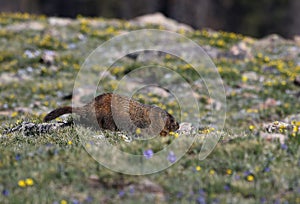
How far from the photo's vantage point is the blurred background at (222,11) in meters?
42.1

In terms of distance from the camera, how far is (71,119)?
8.45 meters

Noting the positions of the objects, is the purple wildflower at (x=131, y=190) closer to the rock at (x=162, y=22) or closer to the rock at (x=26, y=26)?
the rock at (x=26, y=26)

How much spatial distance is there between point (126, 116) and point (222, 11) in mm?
38118

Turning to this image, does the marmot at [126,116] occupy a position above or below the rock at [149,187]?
above

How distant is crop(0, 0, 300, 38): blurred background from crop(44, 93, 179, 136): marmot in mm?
31570

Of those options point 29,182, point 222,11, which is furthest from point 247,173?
point 222,11

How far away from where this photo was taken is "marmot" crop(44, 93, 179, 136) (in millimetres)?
7781

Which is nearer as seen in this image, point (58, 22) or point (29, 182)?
point (29, 182)

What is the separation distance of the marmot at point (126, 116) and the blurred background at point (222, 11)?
3157cm

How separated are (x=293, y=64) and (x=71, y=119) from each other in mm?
11585

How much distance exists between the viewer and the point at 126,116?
7.79 metres

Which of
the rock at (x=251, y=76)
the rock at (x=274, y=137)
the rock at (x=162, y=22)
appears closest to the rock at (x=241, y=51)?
the rock at (x=251, y=76)

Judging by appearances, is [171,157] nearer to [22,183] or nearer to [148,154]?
[148,154]

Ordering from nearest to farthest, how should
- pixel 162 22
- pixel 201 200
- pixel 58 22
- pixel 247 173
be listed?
pixel 201 200, pixel 247 173, pixel 58 22, pixel 162 22
